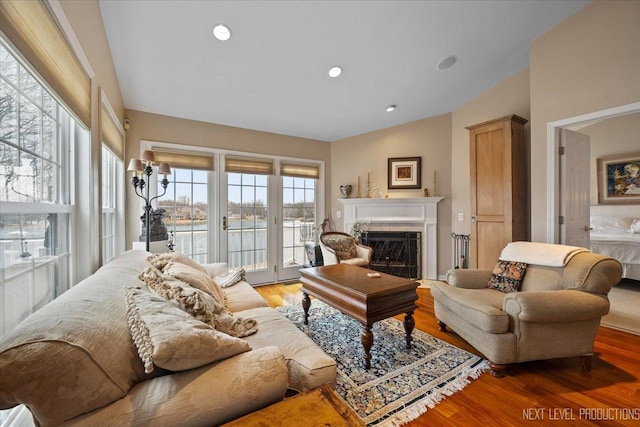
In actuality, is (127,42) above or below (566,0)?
below

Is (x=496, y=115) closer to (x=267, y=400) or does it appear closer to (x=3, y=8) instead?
(x=267, y=400)

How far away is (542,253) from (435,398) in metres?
1.65

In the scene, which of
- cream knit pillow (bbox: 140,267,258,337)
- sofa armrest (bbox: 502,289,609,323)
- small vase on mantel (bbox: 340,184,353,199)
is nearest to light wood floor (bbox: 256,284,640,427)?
sofa armrest (bbox: 502,289,609,323)

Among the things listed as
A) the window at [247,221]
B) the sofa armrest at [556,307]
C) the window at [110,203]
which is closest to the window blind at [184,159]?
the window at [247,221]

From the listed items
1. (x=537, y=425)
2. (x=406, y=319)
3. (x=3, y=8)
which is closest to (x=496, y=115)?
(x=406, y=319)

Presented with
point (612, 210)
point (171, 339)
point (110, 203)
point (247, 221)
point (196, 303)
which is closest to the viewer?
point (171, 339)

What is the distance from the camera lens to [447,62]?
311 cm

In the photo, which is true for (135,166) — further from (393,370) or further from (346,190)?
(346,190)

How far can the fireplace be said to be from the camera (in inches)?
173

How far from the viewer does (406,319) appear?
7.45ft

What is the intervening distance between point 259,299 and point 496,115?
12.9 feet

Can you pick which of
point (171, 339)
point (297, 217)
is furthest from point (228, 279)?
point (297, 217)

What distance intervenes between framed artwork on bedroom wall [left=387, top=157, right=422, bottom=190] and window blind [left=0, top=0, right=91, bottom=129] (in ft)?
13.2

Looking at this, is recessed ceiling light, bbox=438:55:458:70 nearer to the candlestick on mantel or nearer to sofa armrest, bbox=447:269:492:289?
the candlestick on mantel
